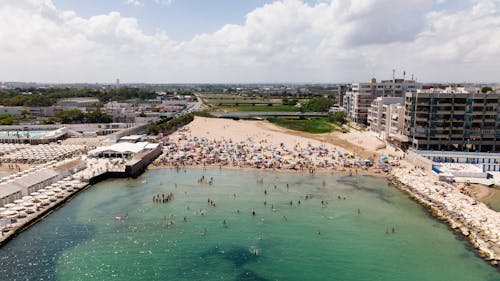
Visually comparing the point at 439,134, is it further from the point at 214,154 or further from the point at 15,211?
the point at 15,211

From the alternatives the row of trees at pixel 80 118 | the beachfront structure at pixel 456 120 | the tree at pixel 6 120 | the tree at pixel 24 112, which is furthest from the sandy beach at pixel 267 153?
A: the tree at pixel 24 112

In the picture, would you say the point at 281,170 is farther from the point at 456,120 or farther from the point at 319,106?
the point at 319,106

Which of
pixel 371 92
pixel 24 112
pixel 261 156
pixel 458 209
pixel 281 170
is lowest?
pixel 458 209

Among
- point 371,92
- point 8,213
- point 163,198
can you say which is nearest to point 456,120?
point 371,92

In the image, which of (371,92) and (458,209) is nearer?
(458,209)

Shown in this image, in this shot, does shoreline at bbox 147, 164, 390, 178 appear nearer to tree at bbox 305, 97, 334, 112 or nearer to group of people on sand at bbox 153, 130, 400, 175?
group of people on sand at bbox 153, 130, 400, 175

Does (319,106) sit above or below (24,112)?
above

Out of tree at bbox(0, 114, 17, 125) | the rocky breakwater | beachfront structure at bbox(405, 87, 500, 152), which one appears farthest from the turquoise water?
beachfront structure at bbox(405, 87, 500, 152)
